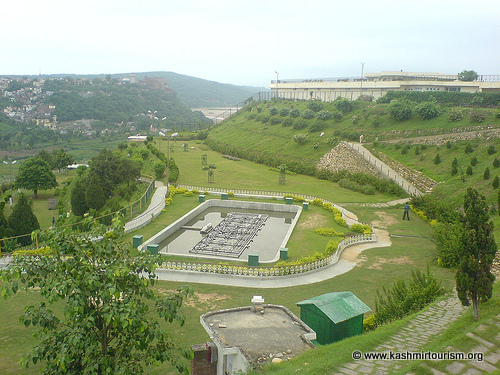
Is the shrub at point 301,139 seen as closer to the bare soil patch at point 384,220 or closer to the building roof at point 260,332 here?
the bare soil patch at point 384,220

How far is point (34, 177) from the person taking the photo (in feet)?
126

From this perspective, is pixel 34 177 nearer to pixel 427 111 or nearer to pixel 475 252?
pixel 475 252

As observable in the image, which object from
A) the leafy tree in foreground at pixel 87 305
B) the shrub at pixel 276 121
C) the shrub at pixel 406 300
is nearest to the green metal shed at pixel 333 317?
the shrub at pixel 406 300

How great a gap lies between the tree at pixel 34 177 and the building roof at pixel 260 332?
3547cm

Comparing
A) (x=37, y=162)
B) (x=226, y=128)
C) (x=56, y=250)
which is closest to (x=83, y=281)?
(x=56, y=250)

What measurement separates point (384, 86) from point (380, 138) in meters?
21.3

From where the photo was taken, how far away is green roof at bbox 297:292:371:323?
31.2 ft

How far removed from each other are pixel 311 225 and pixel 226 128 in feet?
161

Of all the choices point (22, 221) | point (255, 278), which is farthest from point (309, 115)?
point (255, 278)

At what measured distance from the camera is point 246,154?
5131cm

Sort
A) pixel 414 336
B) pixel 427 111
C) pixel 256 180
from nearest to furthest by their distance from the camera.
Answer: pixel 414 336 < pixel 256 180 < pixel 427 111

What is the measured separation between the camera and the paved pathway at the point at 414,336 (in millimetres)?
7059

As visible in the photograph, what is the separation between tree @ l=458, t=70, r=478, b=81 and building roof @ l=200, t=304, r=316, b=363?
64.8 meters

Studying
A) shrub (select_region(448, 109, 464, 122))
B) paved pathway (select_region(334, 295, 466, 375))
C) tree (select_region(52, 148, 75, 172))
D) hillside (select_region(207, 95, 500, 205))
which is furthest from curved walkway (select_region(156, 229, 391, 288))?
tree (select_region(52, 148, 75, 172))
